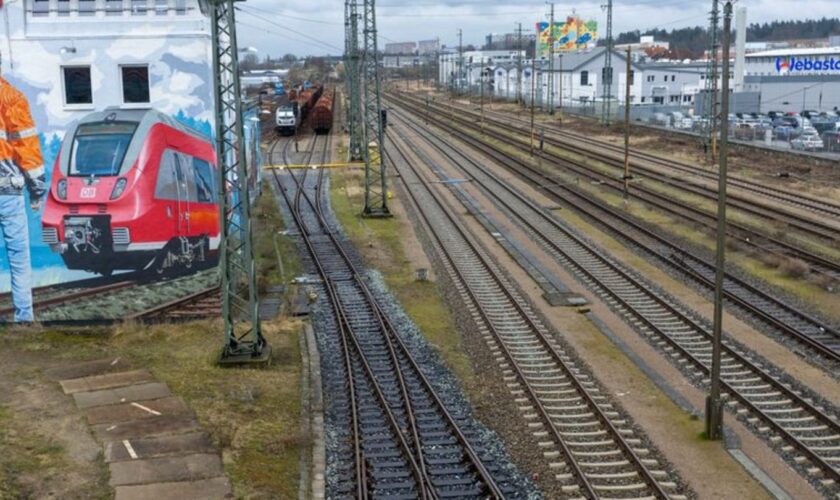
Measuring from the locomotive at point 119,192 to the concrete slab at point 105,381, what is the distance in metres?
3.88

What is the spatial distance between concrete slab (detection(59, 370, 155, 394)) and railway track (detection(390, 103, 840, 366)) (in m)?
11.6

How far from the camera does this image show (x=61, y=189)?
18453 mm

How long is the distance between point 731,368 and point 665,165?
32523mm

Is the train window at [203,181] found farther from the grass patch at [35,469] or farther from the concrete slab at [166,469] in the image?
the concrete slab at [166,469]

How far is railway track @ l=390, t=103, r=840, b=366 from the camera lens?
1681cm

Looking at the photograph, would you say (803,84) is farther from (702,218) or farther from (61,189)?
(61,189)

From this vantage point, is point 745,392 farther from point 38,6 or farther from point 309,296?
point 38,6

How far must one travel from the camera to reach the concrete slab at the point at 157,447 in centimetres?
1191

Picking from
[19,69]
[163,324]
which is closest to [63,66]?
[19,69]

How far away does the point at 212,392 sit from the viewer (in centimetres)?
1470

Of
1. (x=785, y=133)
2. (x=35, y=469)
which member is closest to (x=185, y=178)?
(x=35, y=469)

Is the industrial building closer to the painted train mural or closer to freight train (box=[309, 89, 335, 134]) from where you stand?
freight train (box=[309, 89, 335, 134])

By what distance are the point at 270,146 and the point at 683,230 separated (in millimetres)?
37018

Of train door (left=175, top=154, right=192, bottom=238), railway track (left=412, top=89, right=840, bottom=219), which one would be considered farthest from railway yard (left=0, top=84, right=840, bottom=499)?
train door (left=175, top=154, right=192, bottom=238)
